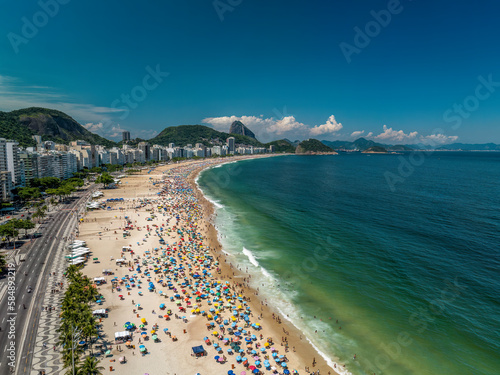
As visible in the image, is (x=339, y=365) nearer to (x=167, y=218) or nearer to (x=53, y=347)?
(x=53, y=347)

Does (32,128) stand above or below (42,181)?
above

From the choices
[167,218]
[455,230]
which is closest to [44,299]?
[167,218]

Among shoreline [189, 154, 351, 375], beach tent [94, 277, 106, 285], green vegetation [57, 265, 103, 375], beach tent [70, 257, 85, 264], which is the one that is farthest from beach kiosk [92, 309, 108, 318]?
shoreline [189, 154, 351, 375]

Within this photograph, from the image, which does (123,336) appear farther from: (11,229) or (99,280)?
(11,229)

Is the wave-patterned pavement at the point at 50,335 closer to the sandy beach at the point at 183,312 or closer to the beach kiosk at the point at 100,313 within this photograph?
the beach kiosk at the point at 100,313

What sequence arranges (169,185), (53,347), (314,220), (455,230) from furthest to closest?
(169,185)
(314,220)
(455,230)
(53,347)

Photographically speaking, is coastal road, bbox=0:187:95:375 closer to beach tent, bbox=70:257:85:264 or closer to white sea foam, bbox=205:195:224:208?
beach tent, bbox=70:257:85:264
